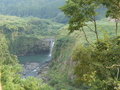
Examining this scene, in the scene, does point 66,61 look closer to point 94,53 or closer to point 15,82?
point 15,82

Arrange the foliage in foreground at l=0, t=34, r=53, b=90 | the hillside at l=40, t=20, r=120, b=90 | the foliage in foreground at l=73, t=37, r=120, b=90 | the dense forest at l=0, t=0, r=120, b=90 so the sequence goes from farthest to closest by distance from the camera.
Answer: the hillside at l=40, t=20, r=120, b=90 → the foliage in foreground at l=0, t=34, r=53, b=90 → the dense forest at l=0, t=0, r=120, b=90 → the foliage in foreground at l=73, t=37, r=120, b=90

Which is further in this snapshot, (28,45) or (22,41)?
(22,41)

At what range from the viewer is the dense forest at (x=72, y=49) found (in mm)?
6164

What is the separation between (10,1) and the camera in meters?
110

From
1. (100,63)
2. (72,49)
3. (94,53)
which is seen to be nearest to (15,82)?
(94,53)

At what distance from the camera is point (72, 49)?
26.8 m

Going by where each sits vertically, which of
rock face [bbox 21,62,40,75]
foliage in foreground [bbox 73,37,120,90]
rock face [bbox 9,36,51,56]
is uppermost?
foliage in foreground [bbox 73,37,120,90]

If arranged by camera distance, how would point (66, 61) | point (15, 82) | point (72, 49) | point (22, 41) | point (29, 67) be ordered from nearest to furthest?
1. point (15, 82)
2. point (66, 61)
3. point (72, 49)
4. point (29, 67)
5. point (22, 41)

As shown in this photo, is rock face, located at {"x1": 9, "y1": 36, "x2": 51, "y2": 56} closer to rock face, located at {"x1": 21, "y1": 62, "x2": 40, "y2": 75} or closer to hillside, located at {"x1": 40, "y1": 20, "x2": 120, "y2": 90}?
rock face, located at {"x1": 21, "y1": 62, "x2": 40, "y2": 75}

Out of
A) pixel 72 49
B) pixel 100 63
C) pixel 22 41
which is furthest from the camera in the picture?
pixel 22 41

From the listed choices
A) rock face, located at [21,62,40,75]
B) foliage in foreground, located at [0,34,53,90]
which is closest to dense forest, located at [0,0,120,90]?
foliage in foreground, located at [0,34,53,90]

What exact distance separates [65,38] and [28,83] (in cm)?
2037

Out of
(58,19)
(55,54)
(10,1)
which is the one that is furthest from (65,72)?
(10,1)

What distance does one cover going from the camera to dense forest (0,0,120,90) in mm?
6164
